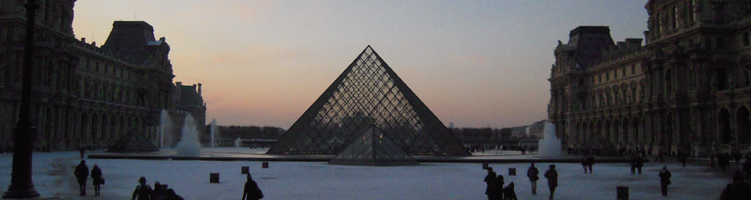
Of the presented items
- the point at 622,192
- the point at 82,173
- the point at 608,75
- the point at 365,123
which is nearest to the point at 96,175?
the point at 82,173

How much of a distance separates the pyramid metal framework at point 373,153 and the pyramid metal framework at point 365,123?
6060 mm

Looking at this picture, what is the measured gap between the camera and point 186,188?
1328cm

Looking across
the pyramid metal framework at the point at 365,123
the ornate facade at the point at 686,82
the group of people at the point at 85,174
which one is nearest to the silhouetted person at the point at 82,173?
the group of people at the point at 85,174

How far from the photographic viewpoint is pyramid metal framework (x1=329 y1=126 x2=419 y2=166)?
23.0 m

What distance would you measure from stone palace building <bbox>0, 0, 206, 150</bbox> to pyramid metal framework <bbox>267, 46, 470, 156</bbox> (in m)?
18.9

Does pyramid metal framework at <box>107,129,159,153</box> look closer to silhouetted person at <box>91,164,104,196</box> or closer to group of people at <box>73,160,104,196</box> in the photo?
group of people at <box>73,160,104,196</box>

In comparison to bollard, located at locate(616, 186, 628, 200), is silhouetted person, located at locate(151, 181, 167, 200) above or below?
above

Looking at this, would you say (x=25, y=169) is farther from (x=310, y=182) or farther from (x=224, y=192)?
(x=310, y=182)

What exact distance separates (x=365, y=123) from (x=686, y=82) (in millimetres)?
20569

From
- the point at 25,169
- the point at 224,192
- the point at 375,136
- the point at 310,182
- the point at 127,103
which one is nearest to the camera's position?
the point at 25,169

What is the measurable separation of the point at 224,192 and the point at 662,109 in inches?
1375

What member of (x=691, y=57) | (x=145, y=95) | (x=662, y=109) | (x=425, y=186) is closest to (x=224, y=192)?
(x=425, y=186)

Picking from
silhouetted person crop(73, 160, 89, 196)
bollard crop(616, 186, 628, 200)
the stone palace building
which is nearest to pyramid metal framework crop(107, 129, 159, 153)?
the stone palace building

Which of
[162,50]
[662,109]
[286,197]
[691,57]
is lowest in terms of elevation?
[286,197]
